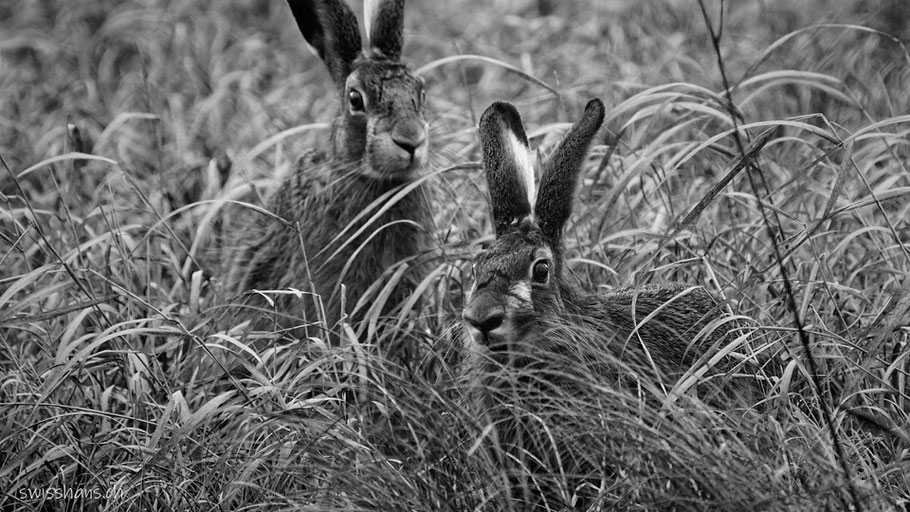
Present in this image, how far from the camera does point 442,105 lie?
21.8 ft

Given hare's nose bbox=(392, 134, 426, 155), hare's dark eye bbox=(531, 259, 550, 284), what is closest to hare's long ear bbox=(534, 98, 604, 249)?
hare's dark eye bbox=(531, 259, 550, 284)

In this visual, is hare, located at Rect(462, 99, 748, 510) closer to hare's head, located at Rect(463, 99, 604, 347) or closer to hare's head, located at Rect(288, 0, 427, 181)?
hare's head, located at Rect(463, 99, 604, 347)

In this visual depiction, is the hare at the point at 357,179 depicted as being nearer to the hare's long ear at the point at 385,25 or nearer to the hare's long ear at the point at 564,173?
the hare's long ear at the point at 385,25

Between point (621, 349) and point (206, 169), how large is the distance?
10.1 feet

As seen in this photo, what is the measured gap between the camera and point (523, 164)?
3.81 m

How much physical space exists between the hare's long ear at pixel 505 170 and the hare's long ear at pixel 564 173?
0.06 metres

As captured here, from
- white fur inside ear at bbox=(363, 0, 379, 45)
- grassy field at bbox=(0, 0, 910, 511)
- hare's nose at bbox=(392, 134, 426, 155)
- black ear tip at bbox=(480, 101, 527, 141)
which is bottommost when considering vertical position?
grassy field at bbox=(0, 0, 910, 511)

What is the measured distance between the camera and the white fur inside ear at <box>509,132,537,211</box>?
12.4 feet

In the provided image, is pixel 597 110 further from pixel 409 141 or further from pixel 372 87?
pixel 372 87

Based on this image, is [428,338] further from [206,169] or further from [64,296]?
[206,169]

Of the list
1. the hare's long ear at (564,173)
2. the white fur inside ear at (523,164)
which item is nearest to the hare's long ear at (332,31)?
the white fur inside ear at (523,164)

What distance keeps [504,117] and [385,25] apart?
1214mm

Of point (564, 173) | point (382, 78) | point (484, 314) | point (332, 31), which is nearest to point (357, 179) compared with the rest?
point (382, 78)

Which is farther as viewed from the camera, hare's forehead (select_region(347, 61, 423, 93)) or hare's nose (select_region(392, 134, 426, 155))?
hare's forehead (select_region(347, 61, 423, 93))
